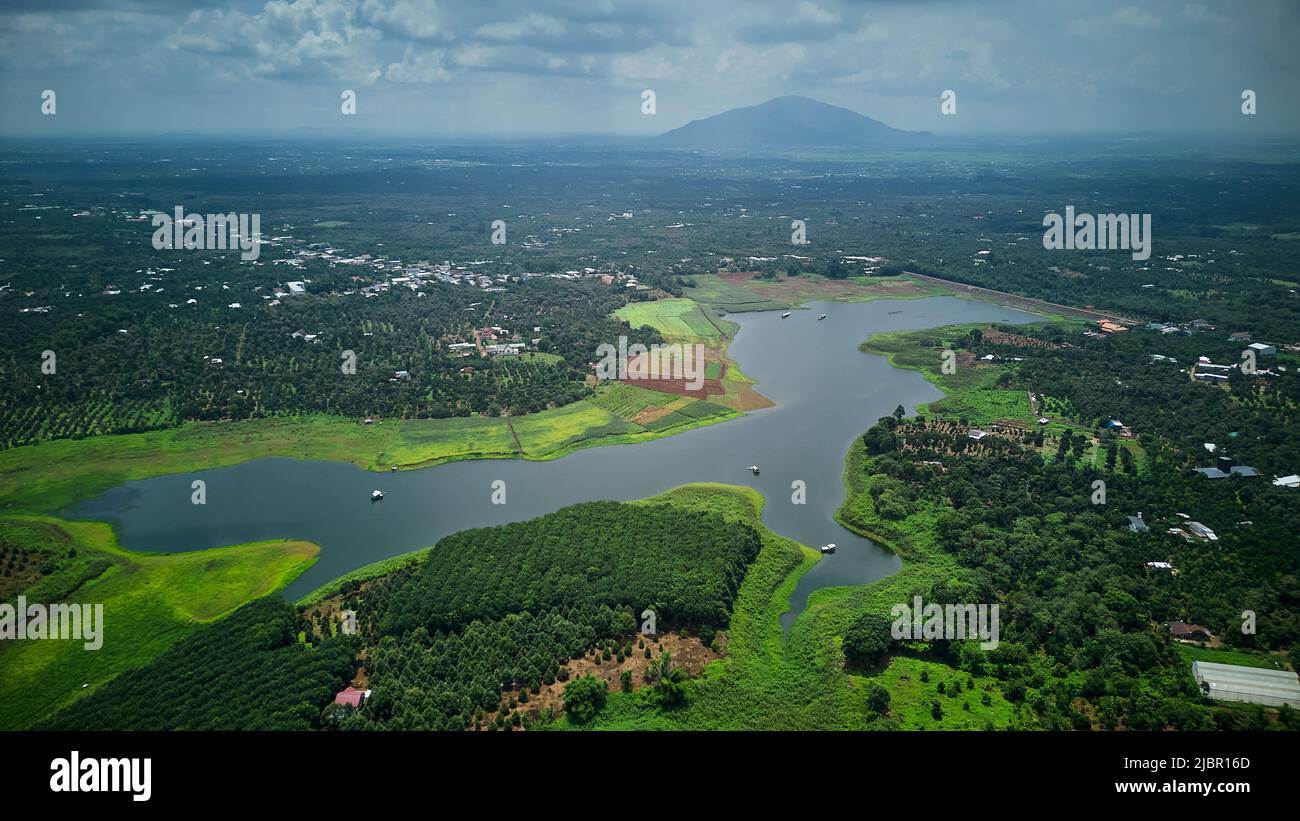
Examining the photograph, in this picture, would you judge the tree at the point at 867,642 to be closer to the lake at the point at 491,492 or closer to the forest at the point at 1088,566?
the forest at the point at 1088,566

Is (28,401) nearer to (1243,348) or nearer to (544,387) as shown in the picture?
(544,387)

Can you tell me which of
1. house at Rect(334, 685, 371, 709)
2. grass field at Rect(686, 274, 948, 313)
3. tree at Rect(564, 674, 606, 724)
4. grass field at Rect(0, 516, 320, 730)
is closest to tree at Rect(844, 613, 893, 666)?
tree at Rect(564, 674, 606, 724)

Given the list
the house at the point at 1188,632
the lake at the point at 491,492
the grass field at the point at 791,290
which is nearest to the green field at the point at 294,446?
the lake at the point at 491,492

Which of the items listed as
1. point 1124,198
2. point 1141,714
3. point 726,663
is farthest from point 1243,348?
point 1124,198

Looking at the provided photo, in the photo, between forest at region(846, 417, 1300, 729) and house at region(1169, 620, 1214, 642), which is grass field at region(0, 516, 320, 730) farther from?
house at region(1169, 620, 1214, 642)

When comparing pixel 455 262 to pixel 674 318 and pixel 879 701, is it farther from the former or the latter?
pixel 879 701

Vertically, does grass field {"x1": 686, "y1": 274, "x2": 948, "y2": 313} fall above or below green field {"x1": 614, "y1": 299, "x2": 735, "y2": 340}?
above
